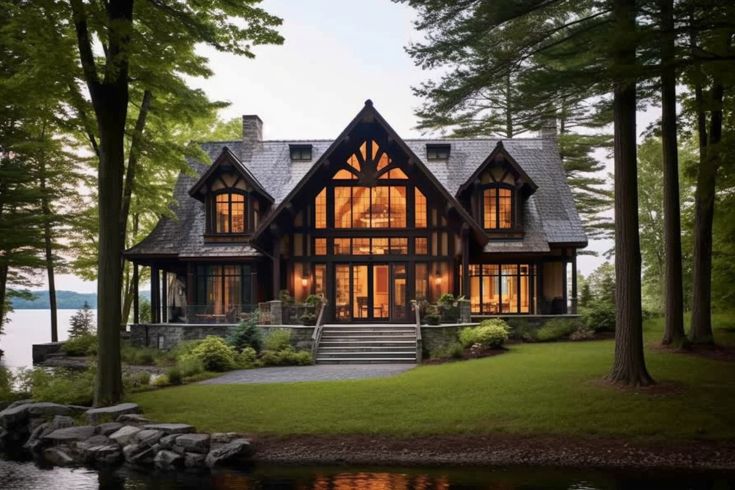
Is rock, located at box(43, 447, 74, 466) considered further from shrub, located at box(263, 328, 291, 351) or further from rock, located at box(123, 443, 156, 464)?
shrub, located at box(263, 328, 291, 351)

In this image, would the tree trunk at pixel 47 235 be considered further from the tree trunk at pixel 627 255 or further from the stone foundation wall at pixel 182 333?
the tree trunk at pixel 627 255

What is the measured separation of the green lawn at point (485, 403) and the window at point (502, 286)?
403 inches

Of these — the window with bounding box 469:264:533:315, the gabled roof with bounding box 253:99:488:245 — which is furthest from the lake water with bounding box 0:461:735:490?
the window with bounding box 469:264:533:315

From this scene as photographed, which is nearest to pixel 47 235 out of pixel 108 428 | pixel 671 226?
pixel 108 428

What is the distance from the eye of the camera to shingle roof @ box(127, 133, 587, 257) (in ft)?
90.3

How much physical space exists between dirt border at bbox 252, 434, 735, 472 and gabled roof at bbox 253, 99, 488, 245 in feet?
43.7

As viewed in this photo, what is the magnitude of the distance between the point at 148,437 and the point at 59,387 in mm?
4733

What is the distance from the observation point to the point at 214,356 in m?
20.8

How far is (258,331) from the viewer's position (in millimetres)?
23234

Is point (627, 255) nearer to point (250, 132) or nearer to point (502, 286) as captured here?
point (502, 286)

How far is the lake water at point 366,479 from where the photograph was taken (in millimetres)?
10453

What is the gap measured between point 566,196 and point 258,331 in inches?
594

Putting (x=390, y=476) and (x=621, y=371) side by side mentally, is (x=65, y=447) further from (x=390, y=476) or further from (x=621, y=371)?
(x=621, y=371)

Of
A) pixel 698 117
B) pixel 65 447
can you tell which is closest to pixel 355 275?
pixel 698 117
